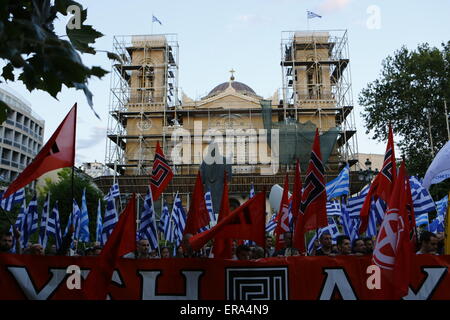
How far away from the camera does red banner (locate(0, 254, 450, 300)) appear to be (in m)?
4.85

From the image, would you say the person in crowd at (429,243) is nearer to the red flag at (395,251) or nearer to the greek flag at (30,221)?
the red flag at (395,251)

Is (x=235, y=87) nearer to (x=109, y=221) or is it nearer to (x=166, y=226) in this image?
(x=166, y=226)

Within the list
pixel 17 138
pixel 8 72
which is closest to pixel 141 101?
pixel 17 138

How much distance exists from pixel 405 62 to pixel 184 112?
1965 centimetres

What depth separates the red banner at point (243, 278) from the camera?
485 centimetres

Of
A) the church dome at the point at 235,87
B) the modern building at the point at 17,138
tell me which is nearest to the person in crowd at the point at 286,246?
the church dome at the point at 235,87

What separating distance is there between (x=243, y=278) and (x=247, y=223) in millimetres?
823

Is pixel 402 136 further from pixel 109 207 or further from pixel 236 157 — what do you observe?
pixel 109 207

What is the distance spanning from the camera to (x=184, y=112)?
41.0 meters

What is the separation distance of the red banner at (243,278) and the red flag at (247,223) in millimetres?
508

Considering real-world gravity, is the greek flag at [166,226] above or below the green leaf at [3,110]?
below

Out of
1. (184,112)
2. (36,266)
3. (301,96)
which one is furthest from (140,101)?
(36,266)
